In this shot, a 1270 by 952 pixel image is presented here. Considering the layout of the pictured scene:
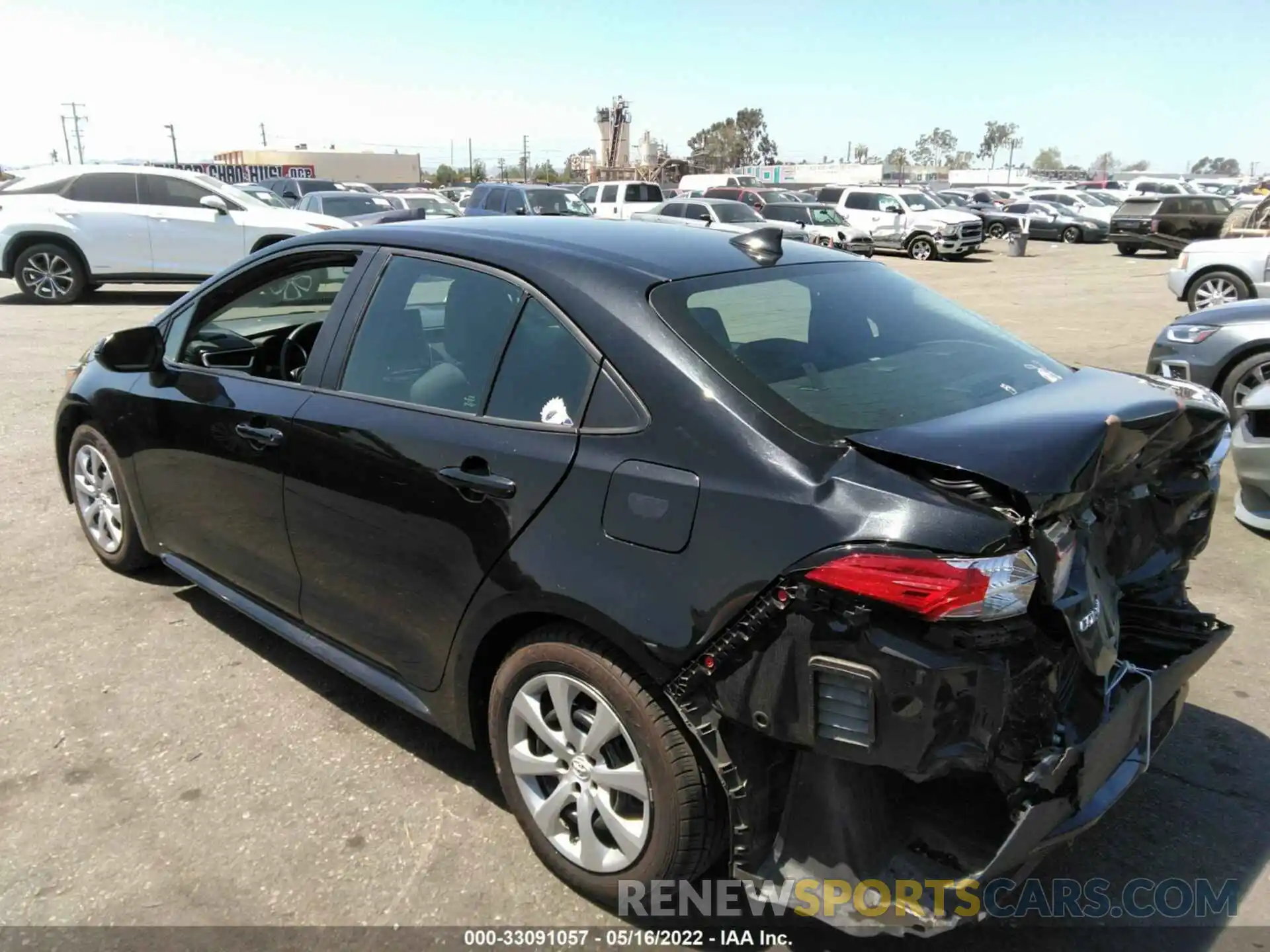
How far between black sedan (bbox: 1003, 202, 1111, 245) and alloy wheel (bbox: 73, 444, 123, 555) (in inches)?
1401

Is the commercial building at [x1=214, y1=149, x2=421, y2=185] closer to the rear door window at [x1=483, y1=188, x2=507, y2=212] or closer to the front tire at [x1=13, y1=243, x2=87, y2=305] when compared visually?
the rear door window at [x1=483, y1=188, x2=507, y2=212]

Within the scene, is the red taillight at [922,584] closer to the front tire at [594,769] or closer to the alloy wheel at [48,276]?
the front tire at [594,769]

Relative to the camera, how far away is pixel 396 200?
2075cm

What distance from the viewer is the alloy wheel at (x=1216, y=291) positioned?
1224 cm

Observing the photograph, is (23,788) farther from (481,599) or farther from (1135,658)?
(1135,658)

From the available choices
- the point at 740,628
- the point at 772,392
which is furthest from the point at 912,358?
the point at 740,628

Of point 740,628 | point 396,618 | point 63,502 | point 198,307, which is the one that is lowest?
point 63,502

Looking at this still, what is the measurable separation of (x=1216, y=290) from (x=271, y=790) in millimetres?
13266

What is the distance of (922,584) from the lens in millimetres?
1915

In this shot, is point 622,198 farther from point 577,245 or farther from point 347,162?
point 347,162

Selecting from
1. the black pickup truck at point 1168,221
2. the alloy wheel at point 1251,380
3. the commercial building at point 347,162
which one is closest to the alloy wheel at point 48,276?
the alloy wheel at point 1251,380

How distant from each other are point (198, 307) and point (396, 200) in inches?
705

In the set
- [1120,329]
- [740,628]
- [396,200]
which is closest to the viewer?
[740,628]

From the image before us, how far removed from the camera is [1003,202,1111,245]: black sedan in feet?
112
